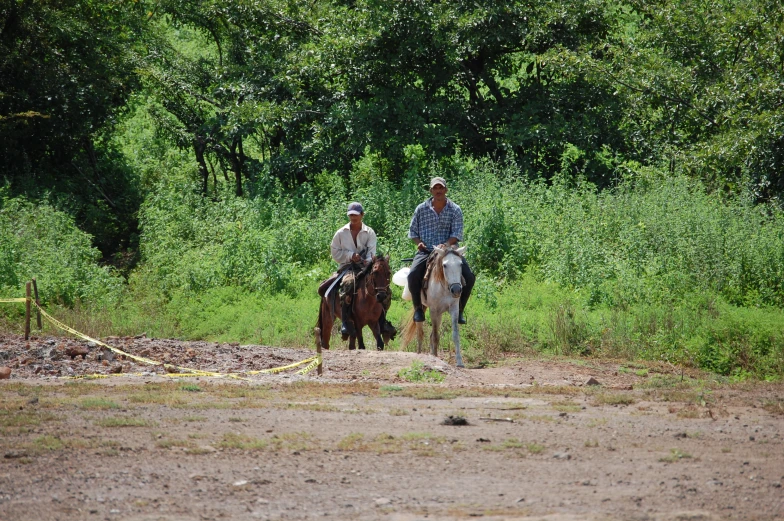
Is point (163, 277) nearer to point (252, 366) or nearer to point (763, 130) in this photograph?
point (252, 366)

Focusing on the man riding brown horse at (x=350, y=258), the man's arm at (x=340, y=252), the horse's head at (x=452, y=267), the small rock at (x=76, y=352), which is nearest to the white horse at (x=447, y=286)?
the horse's head at (x=452, y=267)

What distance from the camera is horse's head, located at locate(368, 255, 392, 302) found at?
1478cm

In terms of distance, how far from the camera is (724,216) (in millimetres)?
19203

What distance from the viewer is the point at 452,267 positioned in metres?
14.1

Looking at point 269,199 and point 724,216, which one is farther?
point 269,199

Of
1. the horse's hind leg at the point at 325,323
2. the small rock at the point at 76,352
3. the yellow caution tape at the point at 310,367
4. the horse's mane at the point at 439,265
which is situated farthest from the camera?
the horse's hind leg at the point at 325,323

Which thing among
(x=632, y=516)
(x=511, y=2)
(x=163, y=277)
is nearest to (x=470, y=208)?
(x=511, y=2)

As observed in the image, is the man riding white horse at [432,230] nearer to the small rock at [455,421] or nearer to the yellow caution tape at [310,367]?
the yellow caution tape at [310,367]

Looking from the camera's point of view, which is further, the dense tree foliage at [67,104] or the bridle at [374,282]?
the dense tree foliage at [67,104]

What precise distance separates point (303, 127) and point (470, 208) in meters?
6.42

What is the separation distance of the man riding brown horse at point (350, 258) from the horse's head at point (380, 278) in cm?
35

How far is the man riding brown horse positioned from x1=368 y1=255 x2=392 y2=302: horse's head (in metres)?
0.35

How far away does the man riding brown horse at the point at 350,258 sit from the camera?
1534cm

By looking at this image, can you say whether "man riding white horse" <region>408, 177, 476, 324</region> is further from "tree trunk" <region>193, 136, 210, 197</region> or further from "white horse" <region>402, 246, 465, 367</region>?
"tree trunk" <region>193, 136, 210, 197</region>
